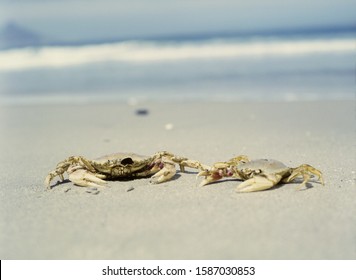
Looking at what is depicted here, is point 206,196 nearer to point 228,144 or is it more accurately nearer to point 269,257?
point 269,257

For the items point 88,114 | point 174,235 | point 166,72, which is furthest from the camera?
point 166,72

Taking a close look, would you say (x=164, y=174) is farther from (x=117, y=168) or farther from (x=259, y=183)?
(x=259, y=183)

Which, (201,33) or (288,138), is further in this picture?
(201,33)

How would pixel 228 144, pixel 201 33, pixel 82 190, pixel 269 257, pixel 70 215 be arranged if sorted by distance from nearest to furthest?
pixel 269 257, pixel 70 215, pixel 82 190, pixel 228 144, pixel 201 33

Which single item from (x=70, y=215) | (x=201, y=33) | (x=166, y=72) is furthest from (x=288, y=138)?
(x=201, y=33)

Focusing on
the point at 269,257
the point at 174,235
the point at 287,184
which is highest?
the point at 287,184

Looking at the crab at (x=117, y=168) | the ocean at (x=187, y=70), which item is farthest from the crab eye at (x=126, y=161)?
the ocean at (x=187, y=70)

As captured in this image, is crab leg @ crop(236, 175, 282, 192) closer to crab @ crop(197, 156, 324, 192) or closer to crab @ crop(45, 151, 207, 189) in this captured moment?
crab @ crop(197, 156, 324, 192)
